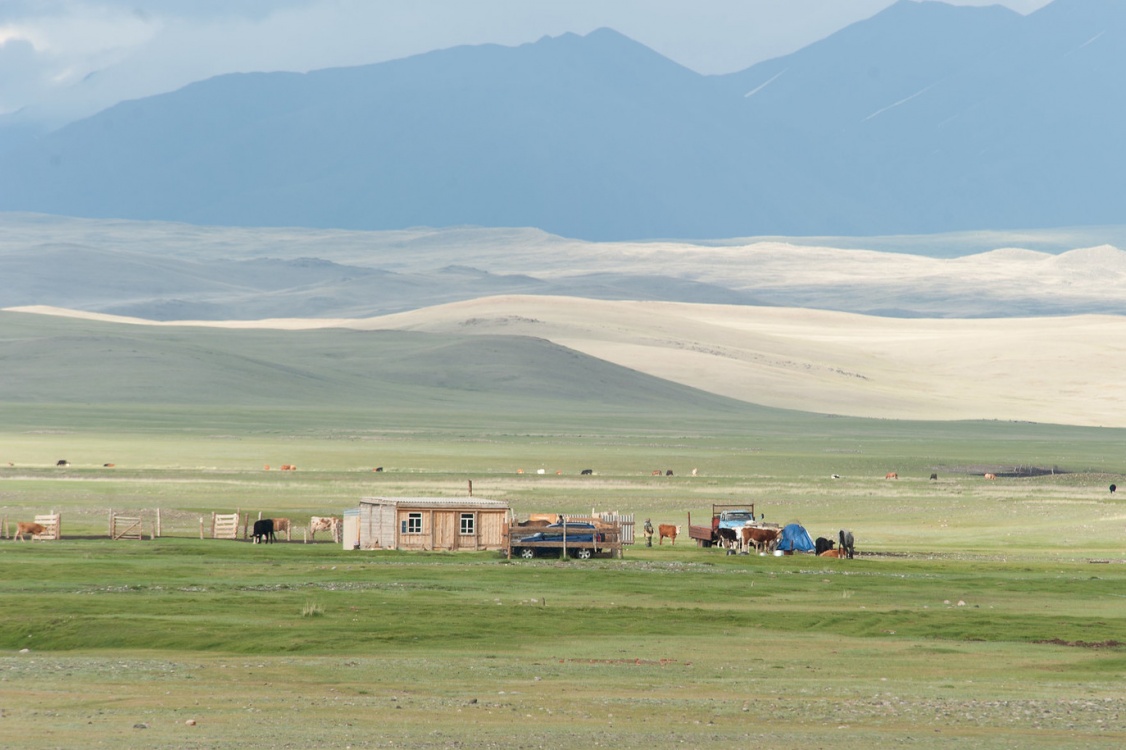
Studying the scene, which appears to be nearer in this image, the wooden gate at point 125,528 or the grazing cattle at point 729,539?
the grazing cattle at point 729,539

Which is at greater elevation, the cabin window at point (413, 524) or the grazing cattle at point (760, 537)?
the cabin window at point (413, 524)

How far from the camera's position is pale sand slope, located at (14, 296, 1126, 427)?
147750 mm

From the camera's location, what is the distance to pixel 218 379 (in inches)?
5340

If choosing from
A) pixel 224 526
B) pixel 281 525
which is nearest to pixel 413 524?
pixel 281 525

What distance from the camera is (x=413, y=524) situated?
145 ft

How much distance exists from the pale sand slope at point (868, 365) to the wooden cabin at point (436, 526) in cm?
9866

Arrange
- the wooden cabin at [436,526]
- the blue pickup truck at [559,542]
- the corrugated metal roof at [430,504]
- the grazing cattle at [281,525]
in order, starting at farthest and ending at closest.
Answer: the grazing cattle at [281,525] < the wooden cabin at [436,526] < the corrugated metal roof at [430,504] < the blue pickup truck at [559,542]

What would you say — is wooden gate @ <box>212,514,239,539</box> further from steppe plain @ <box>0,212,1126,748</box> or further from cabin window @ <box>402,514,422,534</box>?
cabin window @ <box>402,514,422,534</box>

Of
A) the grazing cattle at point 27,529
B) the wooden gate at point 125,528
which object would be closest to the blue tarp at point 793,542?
the wooden gate at point 125,528

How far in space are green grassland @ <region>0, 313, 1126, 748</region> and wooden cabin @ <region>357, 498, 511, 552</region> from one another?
4.37ft

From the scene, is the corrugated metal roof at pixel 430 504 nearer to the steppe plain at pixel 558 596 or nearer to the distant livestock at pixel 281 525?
the steppe plain at pixel 558 596

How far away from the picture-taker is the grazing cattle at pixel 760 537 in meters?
44.3

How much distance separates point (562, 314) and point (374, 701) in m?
178

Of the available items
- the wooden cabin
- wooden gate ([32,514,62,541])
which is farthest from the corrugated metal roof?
wooden gate ([32,514,62,541])
